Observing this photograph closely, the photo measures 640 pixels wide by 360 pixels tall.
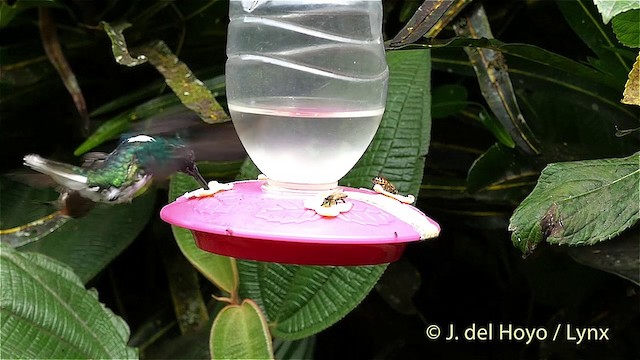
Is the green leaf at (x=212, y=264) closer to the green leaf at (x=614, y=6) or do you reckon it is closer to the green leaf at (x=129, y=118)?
the green leaf at (x=129, y=118)

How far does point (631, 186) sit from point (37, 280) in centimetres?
72

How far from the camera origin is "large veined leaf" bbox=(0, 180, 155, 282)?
122 cm

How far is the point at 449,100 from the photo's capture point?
3.95ft

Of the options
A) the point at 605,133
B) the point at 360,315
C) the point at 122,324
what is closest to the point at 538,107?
the point at 605,133

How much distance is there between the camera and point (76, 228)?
1271 millimetres

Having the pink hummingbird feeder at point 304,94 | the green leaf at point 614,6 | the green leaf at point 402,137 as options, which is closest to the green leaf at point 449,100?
the green leaf at point 402,137

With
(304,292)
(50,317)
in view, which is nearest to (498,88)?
(304,292)

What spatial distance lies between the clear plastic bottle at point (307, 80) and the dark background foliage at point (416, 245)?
480mm

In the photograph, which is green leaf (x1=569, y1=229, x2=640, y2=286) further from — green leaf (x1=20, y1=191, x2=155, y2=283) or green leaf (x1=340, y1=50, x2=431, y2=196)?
green leaf (x1=20, y1=191, x2=155, y2=283)

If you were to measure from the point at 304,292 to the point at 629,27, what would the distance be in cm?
52

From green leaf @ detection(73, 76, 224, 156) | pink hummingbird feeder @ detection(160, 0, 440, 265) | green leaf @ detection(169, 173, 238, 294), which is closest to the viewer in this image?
pink hummingbird feeder @ detection(160, 0, 440, 265)

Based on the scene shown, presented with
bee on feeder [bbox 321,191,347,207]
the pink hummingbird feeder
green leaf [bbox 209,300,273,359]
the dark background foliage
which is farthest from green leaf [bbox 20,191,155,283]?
bee on feeder [bbox 321,191,347,207]

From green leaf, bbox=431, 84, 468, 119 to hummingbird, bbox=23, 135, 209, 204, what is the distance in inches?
19.6

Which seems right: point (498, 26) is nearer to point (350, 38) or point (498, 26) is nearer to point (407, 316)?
point (407, 316)
